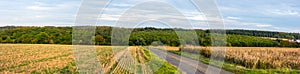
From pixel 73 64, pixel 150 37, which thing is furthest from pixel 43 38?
pixel 73 64

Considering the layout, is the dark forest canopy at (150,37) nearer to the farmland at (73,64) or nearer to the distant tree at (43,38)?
the distant tree at (43,38)

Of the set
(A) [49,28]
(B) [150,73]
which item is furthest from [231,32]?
(B) [150,73]

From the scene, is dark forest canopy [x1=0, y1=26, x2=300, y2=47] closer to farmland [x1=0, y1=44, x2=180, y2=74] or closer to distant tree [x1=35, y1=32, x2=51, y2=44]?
distant tree [x1=35, y1=32, x2=51, y2=44]

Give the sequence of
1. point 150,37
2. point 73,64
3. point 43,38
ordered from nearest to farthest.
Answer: point 73,64
point 150,37
point 43,38

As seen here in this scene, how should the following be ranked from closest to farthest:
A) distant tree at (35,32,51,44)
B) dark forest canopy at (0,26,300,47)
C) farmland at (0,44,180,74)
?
farmland at (0,44,180,74) → dark forest canopy at (0,26,300,47) → distant tree at (35,32,51,44)

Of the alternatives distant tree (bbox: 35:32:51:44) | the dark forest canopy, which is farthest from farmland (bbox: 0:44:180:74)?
distant tree (bbox: 35:32:51:44)

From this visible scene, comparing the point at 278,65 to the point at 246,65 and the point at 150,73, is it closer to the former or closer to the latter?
the point at 246,65

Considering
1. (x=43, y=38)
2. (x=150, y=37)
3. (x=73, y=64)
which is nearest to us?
(x=73, y=64)

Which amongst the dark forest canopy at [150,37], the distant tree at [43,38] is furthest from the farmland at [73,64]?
the distant tree at [43,38]

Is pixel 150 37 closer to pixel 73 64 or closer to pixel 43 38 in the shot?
pixel 43 38

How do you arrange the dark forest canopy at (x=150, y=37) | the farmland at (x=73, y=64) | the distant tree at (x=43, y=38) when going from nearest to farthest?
1. the farmland at (x=73, y=64)
2. the dark forest canopy at (x=150, y=37)
3. the distant tree at (x=43, y=38)

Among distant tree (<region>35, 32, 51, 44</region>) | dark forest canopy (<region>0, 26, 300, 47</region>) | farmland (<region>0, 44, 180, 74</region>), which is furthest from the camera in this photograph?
distant tree (<region>35, 32, 51, 44</region>)

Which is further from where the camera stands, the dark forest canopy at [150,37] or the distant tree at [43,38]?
the distant tree at [43,38]
